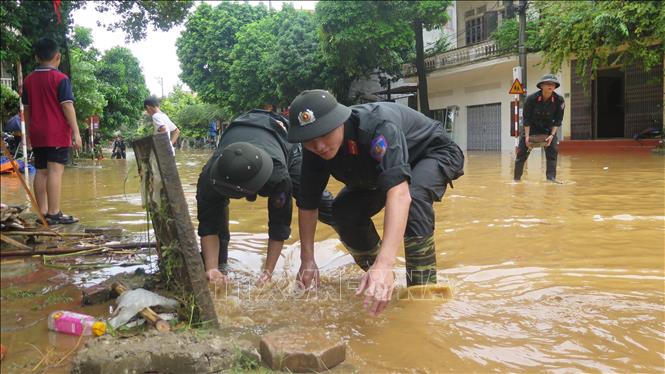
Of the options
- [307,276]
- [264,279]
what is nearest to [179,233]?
[307,276]

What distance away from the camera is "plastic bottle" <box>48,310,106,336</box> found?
2132 mm

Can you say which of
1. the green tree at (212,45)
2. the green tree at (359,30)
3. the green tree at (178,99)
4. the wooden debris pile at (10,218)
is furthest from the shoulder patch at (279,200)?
the green tree at (178,99)

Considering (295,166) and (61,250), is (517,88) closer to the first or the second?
(295,166)

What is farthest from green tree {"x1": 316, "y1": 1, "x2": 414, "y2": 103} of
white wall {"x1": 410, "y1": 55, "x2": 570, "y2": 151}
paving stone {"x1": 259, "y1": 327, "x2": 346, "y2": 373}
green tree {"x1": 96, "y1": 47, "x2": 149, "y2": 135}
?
paving stone {"x1": 259, "y1": 327, "x2": 346, "y2": 373}

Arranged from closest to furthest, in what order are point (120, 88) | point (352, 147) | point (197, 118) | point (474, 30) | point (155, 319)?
point (155, 319) < point (352, 147) < point (474, 30) < point (120, 88) < point (197, 118)

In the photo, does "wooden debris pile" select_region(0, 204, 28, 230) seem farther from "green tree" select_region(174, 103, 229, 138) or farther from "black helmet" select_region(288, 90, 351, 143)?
"green tree" select_region(174, 103, 229, 138)

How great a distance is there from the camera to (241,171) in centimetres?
255

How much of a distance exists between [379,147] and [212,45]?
97.7ft

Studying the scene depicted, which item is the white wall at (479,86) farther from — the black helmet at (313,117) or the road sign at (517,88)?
the black helmet at (313,117)

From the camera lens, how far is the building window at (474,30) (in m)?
23.1

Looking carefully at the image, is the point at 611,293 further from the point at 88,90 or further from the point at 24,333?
the point at 88,90

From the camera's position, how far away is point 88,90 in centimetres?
1873

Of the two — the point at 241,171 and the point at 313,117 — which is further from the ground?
the point at 313,117

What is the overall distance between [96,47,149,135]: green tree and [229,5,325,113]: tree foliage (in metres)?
6.21
